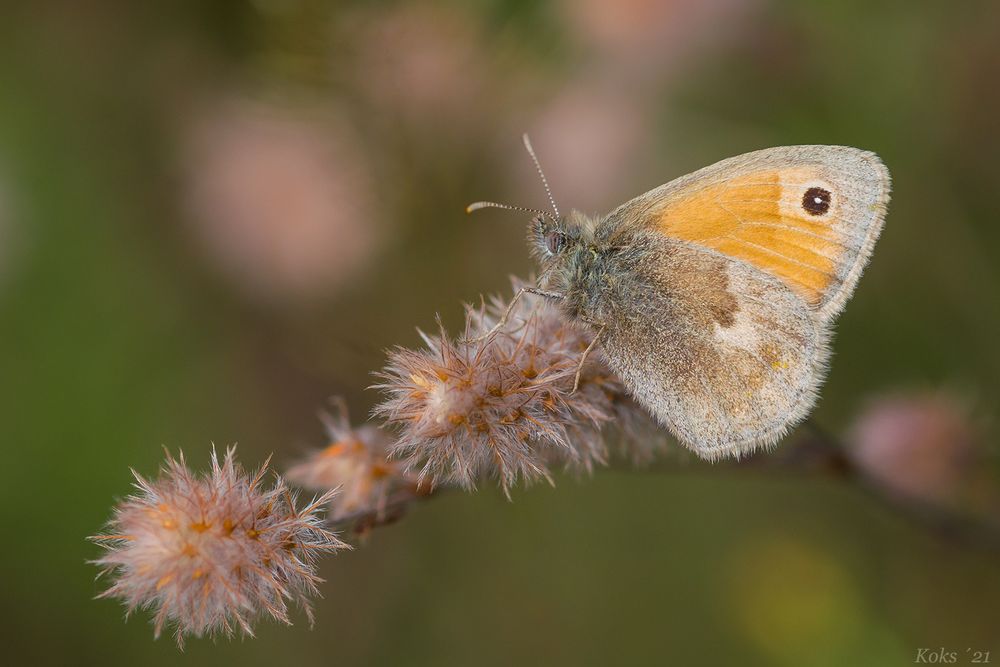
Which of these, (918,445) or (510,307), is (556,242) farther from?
(918,445)

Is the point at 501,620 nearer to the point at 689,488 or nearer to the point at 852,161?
the point at 689,488

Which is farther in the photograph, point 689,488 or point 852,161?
point 689,488

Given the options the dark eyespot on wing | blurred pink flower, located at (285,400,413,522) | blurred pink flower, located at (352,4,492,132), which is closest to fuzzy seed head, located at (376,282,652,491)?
blurred pink flower, located at (285,400,413,522)

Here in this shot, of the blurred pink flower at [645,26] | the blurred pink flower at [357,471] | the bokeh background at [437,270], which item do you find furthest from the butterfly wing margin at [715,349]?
the blurred pink flower at [645,26]

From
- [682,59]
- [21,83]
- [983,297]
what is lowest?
[983,297]

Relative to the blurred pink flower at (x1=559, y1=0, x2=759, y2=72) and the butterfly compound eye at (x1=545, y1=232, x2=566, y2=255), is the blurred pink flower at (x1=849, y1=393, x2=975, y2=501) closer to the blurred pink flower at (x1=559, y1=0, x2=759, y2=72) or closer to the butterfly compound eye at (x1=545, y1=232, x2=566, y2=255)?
the butterfly compound eye at (x1=545, y1=232, x2=566, y2=255)

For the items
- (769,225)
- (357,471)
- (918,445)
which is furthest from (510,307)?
(918,445)

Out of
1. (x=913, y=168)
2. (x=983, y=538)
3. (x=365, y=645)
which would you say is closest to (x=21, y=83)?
(x=365, y=645)
